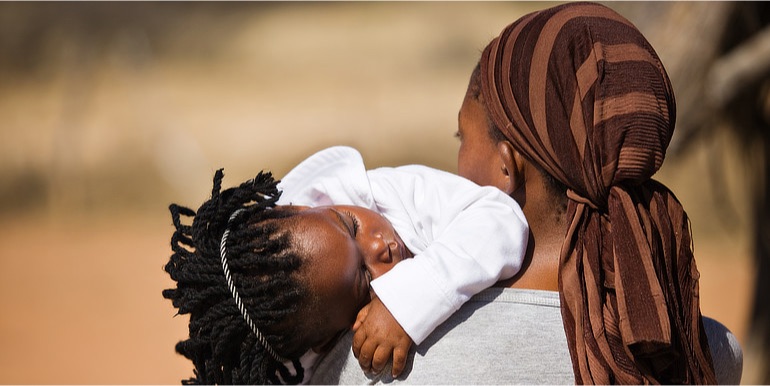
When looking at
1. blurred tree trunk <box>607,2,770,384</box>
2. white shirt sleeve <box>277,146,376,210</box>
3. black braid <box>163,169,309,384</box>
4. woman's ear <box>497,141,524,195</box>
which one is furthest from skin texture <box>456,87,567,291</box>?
blurred tree trunk <box>607,2,770,384</box>

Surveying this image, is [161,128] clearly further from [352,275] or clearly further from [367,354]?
[367,354]

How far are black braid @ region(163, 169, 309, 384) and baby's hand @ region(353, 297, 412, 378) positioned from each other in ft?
0.48

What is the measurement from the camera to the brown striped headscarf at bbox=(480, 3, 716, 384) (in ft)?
5.67

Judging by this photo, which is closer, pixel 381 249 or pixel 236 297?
pixel 236 297

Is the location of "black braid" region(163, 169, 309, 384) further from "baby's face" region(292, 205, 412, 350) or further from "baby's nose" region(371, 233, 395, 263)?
"baby's nose" region(371, 233, 395, 263)

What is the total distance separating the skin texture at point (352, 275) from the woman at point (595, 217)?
0.08 metres

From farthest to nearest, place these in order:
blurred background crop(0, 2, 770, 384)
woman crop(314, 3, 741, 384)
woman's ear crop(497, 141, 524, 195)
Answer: blurred background crop(0, 2, 770, 384) < woman's ear crop(497, 141, 524, 195) < woman crop(314, 3, 741, 384)

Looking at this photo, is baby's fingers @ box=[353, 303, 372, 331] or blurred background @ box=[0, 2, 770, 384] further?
blurred background @ box=[0, 2, 770, 384]

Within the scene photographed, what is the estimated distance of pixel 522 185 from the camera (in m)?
1.97

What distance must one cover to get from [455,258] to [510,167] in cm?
30

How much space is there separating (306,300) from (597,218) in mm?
642

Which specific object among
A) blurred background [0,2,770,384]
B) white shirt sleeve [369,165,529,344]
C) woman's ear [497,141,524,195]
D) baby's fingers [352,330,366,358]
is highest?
woman's ear [497,141,524,195]

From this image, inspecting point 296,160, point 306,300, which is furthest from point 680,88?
point 296,160

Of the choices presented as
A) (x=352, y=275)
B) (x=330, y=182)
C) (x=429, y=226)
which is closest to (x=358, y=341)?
(x=352, y=275)
